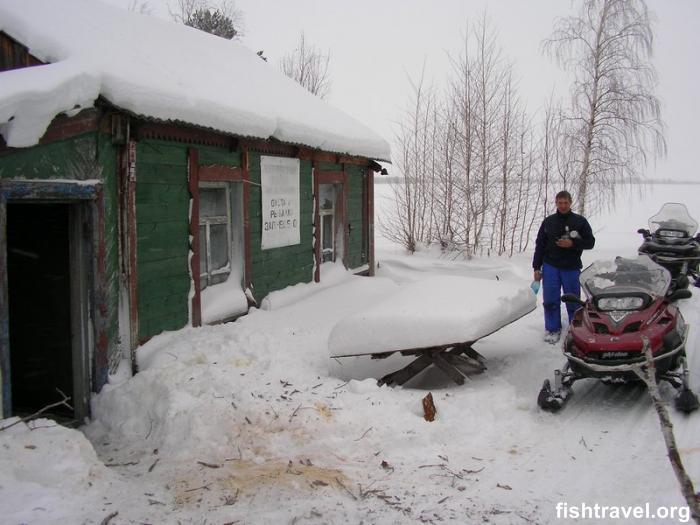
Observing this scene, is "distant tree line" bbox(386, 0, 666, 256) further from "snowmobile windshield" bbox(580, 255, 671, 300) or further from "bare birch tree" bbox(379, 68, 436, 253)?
"snowmobile windshield" bbox(580, 255, 671, 300)

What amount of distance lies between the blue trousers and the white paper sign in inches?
157

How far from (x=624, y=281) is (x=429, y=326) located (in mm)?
2035

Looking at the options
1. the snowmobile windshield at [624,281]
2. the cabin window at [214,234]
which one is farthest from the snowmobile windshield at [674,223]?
the cabin window at [214,234]

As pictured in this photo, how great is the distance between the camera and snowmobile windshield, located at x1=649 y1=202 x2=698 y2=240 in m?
11.2

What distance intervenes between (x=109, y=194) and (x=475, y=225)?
14.2 meters

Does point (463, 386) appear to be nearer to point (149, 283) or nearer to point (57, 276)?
point (149, 283)

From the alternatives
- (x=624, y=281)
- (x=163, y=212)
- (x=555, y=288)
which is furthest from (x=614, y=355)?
(x=163, y=212)

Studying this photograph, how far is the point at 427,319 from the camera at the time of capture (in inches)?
251

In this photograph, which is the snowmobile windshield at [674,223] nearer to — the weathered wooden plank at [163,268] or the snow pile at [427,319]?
the snow pile at [427,319]

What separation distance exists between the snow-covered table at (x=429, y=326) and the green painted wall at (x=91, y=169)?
2.31 metres

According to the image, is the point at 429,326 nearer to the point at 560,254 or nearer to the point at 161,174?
the point at 560,254

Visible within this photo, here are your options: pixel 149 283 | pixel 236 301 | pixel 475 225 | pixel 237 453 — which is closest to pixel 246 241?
pixel 236 301

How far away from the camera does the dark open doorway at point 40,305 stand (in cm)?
644

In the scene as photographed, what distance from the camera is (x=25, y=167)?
5.23 m
